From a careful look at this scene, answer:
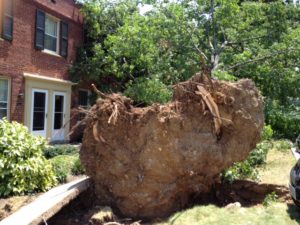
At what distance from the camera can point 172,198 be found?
7.65m

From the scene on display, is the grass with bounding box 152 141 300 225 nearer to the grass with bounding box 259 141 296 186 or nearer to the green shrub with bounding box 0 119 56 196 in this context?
the grass with bounding box 259 141 296 186

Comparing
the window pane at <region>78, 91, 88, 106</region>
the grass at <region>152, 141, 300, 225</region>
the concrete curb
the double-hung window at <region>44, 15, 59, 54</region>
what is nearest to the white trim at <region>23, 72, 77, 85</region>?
the double-hung window at <region>44, 15, 59, 54</region>

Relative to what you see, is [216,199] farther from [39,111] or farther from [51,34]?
[51,34]

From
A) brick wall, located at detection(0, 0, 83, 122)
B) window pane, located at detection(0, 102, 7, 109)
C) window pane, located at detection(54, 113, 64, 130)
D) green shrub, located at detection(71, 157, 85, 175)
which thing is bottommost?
green shrub, located at detection(71, 157, 85, 175)

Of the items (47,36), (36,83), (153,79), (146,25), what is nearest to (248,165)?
(153,79)

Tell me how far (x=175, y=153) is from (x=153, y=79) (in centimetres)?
598

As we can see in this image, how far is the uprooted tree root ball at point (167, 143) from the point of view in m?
7.43

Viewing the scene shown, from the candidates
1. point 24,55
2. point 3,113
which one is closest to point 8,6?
point 24,55

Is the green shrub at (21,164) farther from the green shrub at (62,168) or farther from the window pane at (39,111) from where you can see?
the window pane at (39,111)

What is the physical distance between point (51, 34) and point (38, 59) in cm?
165

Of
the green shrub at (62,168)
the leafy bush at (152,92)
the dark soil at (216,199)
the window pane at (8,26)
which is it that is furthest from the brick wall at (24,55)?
the dark soil at (216,199)

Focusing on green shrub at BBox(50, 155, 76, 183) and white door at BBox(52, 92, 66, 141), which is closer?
green shrub at BBox(50, 155, 76, 183)

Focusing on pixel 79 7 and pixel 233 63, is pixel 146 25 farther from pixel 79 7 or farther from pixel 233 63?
pixel 79 7

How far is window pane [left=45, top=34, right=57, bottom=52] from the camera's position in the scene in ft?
57.7
